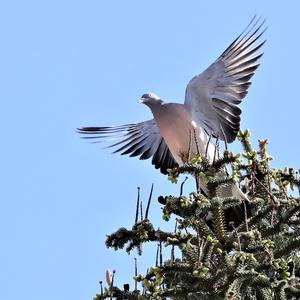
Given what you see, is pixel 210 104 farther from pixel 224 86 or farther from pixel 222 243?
pixel 222 243

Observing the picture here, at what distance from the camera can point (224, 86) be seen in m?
11.0

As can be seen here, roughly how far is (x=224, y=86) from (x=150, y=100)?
999mm

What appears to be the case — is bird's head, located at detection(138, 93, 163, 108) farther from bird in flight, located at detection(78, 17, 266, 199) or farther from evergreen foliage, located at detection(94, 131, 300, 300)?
evergreen foliage, located at detection(94, 131, 300, 300)

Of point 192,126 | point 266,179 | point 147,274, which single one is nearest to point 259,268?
point 147,274

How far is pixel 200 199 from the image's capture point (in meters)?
6.67

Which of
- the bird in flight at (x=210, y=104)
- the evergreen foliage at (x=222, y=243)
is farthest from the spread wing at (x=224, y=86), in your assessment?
the evergreen foliage at (x=222, y=243)

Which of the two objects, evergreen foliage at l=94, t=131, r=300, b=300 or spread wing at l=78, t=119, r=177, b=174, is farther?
spread wing at l=78, t=119, r=177, b=174

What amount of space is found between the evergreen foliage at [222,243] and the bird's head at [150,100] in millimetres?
3916

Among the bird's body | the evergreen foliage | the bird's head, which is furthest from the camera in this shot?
the bird's head

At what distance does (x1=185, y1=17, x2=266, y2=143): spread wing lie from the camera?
35.5ft

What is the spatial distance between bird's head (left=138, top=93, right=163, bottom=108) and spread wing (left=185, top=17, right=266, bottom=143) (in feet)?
1.50

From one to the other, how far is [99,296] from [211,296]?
841 millimetres

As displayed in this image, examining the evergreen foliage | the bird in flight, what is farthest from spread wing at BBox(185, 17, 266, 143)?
the evergreen foliage

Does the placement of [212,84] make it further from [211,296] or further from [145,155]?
[211,296]
